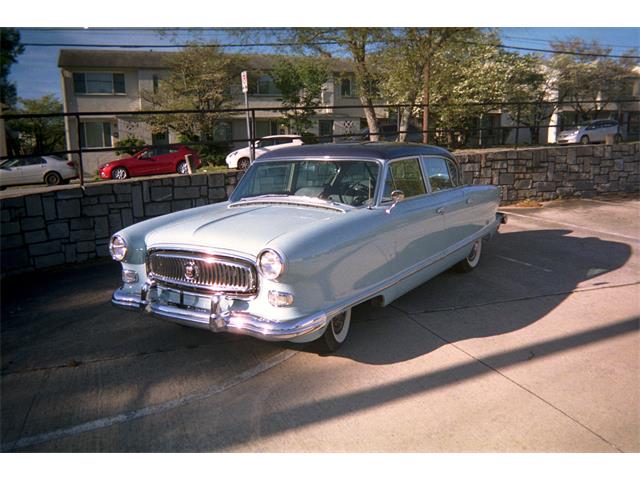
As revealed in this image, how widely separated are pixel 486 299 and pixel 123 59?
31.0m

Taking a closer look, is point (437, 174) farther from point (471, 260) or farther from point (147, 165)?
point (147, 165)

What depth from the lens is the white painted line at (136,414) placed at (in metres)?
2.91

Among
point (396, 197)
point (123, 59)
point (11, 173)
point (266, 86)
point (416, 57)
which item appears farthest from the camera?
point (266, 86)

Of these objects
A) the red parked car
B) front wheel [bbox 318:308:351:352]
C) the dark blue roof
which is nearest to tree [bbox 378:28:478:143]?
the dark blue roof

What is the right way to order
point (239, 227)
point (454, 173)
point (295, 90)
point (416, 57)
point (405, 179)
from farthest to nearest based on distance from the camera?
point (295, 90), point (416, 57), point (454, 173), point (405, 179), point (239, 227)

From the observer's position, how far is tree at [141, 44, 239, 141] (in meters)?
27.6

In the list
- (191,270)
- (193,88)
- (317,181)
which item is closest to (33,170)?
(193,88)

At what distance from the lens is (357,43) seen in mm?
→ 14078

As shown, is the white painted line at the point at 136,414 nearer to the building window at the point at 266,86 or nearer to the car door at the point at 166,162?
the car door at the point at 166,162

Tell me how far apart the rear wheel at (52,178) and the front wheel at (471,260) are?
17914mm

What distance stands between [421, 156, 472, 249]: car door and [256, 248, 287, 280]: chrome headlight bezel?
229cm

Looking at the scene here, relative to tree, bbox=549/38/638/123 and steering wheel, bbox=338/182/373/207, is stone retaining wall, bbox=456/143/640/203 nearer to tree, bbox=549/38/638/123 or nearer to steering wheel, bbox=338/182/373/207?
steering wheel, bbox=338/182/373/207

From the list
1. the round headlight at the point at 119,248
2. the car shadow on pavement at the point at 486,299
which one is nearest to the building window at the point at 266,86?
the car shadow on pavement at the point at 486,299

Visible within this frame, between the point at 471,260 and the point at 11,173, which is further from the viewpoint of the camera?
the point at 11,173
